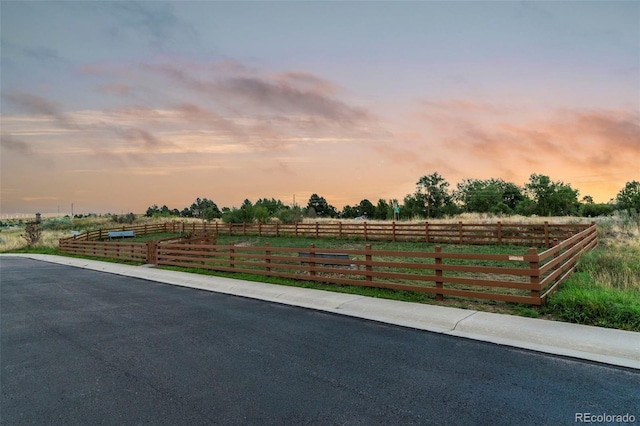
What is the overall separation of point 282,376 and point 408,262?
7.30 meters

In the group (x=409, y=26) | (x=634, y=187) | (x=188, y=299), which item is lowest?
(x=188, y=299)

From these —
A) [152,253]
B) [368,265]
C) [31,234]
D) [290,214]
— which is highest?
[290,214]

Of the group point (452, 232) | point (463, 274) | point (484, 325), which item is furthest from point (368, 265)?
point (452, 232)

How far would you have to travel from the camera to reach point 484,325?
6.52m

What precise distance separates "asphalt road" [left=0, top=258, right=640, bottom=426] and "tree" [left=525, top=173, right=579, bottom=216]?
7276 cm

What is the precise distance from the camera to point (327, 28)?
15.9 meters

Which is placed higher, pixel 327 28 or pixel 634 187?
pixel 327 28

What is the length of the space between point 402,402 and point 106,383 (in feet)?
11.8

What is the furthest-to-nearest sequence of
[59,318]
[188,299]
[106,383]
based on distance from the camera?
[188,299] < [59,318] < [106,383]

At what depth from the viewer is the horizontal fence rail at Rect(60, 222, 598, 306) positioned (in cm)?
789

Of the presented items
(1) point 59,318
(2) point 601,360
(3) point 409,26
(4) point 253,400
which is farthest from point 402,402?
(3) point 409,26

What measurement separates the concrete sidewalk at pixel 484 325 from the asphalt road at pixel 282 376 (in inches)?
14.2

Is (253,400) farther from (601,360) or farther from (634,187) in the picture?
(634,187)

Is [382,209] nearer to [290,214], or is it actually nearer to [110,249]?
[290,214]
